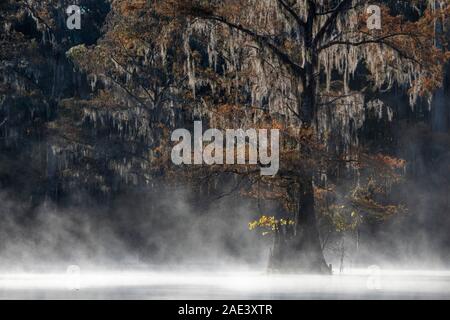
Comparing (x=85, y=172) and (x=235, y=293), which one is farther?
(x=85, y=172)

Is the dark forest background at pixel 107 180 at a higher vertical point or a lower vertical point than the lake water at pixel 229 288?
higher

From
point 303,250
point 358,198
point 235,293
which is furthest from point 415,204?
point 235,293

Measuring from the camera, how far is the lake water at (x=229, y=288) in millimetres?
19609

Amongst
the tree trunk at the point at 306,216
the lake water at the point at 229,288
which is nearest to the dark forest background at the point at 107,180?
the tree trunk at the point at 306,216

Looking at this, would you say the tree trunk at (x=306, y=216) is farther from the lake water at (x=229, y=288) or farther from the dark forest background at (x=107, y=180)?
the dark forest background at (x=107, y=180)

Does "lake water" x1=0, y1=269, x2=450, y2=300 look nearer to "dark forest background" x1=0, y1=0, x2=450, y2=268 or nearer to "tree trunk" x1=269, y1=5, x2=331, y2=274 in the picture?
"tree trunk" x1=269, y1=5, x2=331, y2=274

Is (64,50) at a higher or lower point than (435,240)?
higher

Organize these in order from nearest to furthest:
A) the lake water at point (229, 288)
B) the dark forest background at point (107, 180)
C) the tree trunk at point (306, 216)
Answer: 1. the lake water at point (229, 288)
2. the tree trunk at point (306, 216)
3. the dark forest background at point (107, 180)

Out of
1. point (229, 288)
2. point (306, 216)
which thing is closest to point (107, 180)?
point (306, 216)

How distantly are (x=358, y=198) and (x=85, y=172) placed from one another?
10840 mm

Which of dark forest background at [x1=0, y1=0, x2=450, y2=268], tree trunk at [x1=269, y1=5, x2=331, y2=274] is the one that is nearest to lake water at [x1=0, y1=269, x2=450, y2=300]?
tree trunk at [x1=269, y1=5, x2=331, y2=274]

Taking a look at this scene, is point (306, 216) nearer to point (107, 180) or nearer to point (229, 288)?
point (229, 288)

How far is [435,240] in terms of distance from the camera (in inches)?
1656
